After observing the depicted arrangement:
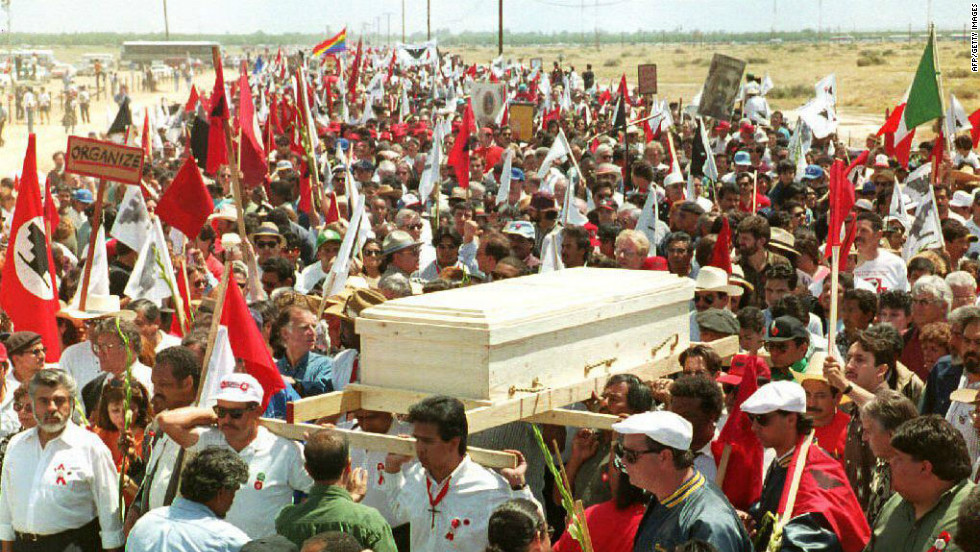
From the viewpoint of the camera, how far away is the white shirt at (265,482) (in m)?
6.05

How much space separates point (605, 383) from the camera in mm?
6305

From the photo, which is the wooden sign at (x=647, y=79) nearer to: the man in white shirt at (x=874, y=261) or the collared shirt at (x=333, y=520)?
the man in white shirt at (x=874, y=261)

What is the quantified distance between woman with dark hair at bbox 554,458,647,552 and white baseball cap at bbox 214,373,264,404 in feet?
5.24

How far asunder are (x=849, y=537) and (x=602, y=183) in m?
9.49

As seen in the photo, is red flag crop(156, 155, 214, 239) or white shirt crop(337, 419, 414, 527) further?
red flag crop(156, 155, 214, 239)

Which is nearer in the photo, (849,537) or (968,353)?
(849,537)

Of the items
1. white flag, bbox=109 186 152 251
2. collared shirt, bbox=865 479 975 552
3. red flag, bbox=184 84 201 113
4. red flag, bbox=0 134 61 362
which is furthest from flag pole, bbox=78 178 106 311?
red flag, bbox=184 84 201 113

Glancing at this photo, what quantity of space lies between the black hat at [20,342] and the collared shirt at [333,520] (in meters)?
2.97

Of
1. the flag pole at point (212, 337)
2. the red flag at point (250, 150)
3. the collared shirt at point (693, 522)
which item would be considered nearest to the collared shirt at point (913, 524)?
the collared shirt at point (693, 522)

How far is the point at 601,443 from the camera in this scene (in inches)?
246

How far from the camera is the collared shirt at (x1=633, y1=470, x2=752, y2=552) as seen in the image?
4738 mm

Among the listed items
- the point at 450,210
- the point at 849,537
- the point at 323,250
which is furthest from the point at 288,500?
the point at 450,210

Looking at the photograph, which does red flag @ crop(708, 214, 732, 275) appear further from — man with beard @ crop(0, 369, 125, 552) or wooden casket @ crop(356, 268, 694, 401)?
man with beard @ crop(0, 369, 125, 552)

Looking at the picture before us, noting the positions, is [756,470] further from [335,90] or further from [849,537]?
[335,90]
